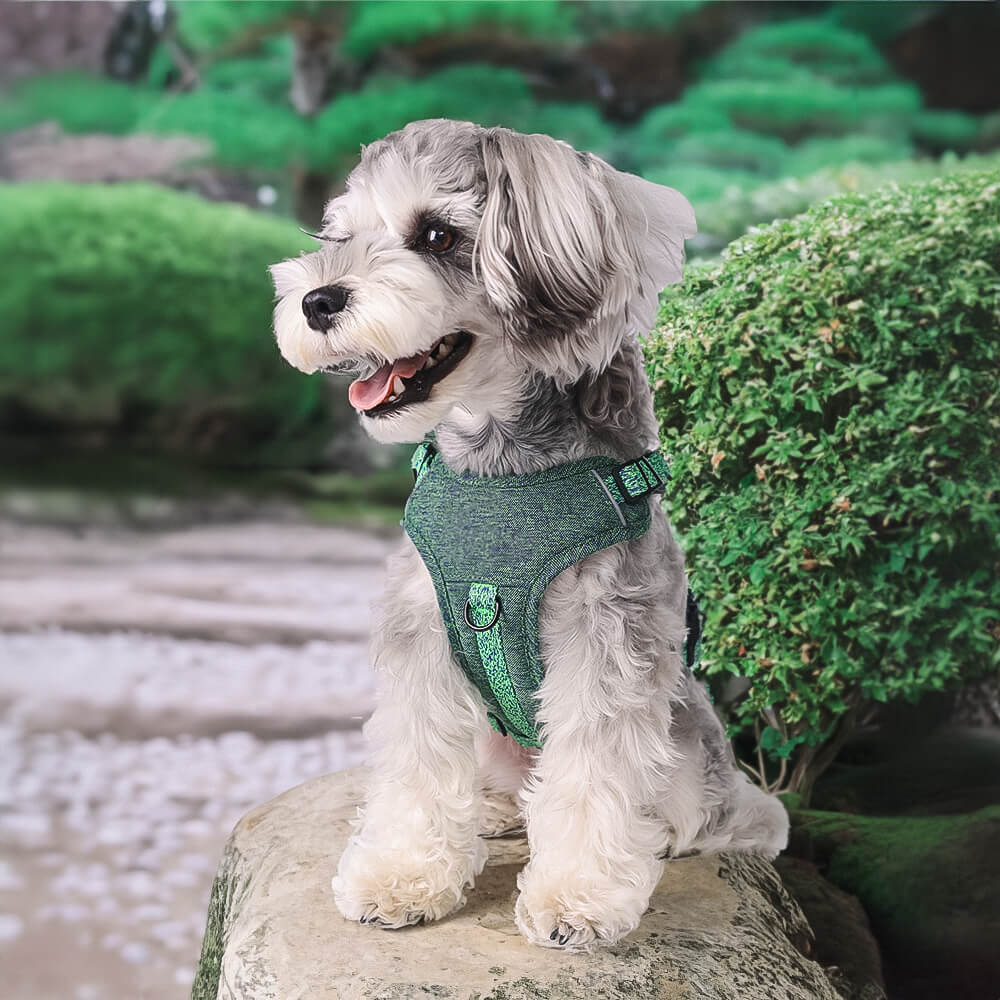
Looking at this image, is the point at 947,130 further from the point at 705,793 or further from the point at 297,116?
the point at 705,793

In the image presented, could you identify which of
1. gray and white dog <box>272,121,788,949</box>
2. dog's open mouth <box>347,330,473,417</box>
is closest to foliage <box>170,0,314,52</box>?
gray and white dog <box>272,121,788,949</box>

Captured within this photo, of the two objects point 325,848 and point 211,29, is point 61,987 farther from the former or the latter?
point 211,29

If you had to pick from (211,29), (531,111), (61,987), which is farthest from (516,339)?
(211,29)

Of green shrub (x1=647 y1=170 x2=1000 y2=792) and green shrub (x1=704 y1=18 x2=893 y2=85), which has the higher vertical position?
green shrub (x1=704 y1=18 x2=893 y2=85)

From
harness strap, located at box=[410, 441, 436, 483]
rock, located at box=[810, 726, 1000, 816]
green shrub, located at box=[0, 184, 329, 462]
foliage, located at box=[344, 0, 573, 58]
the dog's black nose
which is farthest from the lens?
green shrub, located at box=[0, 184, 329, 462]

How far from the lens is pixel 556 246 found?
2.03 metres

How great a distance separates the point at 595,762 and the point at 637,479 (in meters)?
0.55

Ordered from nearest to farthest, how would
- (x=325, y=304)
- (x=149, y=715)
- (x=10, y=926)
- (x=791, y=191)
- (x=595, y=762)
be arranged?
(x=325, y=304), (x=595, y=762), (x=10, y=926), (x=791, y=191), (x=149, y=715)

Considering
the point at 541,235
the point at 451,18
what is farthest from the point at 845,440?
the point at 451,18

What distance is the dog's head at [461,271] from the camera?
6.49 ft

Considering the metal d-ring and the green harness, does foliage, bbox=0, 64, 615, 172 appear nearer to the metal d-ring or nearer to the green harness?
the green harness

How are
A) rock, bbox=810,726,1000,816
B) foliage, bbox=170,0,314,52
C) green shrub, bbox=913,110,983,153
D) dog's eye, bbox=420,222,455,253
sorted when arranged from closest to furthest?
dog's eye, bbox=420,222,455,253 < rock, bbox=810,726,1000,816 < green shrub, bbox=913,110,983,153 < foliage, bbox=170,0,314,52

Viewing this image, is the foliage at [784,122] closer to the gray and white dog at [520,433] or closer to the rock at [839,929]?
the rock at [839,929]

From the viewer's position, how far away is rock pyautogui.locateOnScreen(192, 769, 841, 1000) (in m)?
2.18
